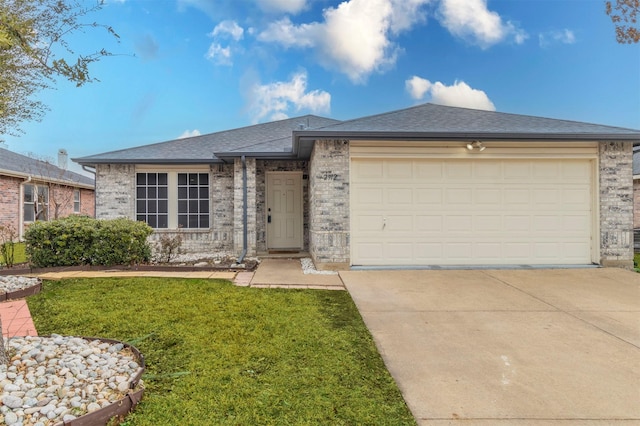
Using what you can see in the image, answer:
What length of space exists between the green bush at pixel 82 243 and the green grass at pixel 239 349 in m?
1.52

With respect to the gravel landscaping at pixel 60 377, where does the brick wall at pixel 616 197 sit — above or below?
above

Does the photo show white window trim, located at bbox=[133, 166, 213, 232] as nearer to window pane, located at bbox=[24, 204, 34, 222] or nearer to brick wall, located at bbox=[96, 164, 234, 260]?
brick wall, located at bbox=[96, 164, 234, 260]

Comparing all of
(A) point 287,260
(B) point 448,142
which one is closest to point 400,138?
(B) point 448,142

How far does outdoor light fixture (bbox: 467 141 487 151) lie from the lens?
7469 millimetres

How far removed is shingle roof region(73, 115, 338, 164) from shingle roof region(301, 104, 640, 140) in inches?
111

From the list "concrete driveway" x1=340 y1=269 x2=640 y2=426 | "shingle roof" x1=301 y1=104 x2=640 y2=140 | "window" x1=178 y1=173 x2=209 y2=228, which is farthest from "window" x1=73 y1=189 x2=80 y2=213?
"concrete driveway" x1=340 y1=269 x2=640 y2=426

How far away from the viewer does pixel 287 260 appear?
8953mm

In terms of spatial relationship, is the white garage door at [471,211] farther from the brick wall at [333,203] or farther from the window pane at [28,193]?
the window pane at [28,193]

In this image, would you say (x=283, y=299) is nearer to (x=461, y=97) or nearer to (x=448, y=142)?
(x=448, y=142)

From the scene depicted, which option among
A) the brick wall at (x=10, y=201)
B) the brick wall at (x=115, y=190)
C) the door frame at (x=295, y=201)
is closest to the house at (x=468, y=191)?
the door frame at (x=295, y=201)

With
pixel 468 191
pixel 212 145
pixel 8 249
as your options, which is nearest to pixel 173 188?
pixel 212 145

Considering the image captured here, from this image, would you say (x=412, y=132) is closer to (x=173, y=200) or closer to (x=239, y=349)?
(x=239, y=349)

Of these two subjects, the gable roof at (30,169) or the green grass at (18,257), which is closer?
the green grass at (18,257)

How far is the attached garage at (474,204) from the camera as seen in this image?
300 inches
